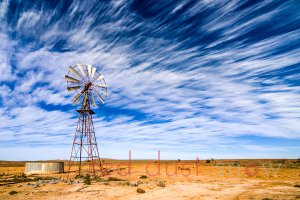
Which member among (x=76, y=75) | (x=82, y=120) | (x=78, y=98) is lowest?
(x=82, y=120)

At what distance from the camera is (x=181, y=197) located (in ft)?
49.0

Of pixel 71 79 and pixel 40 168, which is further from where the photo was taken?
pixel 40 168

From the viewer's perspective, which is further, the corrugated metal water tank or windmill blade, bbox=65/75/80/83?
the corrugated metal water tank

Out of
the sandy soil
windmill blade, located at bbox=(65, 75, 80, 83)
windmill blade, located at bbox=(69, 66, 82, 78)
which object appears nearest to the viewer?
the sandy soil

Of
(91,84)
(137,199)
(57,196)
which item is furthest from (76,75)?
(137,199)

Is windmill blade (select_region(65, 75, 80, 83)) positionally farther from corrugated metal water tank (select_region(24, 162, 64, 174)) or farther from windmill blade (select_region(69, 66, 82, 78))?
corrugated metal water tank (select_region(24, 162, 64, 174))

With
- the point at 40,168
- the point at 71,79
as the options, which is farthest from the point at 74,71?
the point at 40,168

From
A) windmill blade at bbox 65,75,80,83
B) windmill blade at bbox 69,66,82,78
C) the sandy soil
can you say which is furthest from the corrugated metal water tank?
windmill blade at bbox 69,66,82,78

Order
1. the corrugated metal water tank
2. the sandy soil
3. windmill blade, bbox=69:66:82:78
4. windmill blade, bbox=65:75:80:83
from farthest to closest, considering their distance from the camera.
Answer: the corrugated metal water tank, windmill blade, bbox=65:75:80:83, windmill blade, bbox=69:66:82:78, the sandy soil

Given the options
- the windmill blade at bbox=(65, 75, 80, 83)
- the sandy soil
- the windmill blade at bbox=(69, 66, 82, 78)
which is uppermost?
the windmill blade at bbox=(69, 66, 82, 78)

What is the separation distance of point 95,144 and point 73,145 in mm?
2418

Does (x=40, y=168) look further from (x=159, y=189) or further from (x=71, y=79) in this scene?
(x=159, y=189)

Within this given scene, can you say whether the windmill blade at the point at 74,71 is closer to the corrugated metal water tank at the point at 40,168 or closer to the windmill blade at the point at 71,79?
the windmill blade at the point at 71,79

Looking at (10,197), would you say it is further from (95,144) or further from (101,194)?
(95,144)
